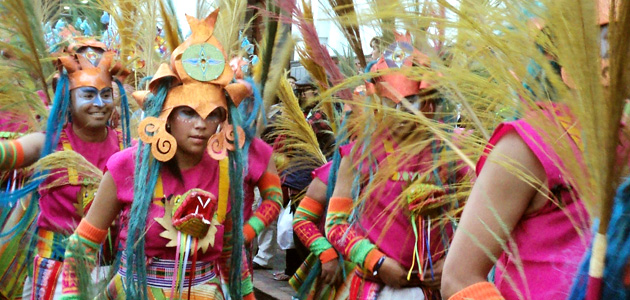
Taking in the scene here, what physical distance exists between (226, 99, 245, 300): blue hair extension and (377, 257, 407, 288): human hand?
2.25ft

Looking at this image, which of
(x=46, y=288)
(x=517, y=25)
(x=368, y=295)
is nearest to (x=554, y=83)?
(x=517, y=25)

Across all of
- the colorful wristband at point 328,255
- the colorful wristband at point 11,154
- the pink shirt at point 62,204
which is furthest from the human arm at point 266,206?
the colorful wristband at point 11,154

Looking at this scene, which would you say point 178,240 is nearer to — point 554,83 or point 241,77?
point 241,77

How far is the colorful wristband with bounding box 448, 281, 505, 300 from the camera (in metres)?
2.11

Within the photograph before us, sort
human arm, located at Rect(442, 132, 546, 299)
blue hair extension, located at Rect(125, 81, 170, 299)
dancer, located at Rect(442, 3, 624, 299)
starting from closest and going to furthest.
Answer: dancer, located at Rect(442, 3, 624, 299)
human arm, located at Rect(442, 132, 546, 299)
blue hair extension, located at Rect(125, 81, 170, 299)

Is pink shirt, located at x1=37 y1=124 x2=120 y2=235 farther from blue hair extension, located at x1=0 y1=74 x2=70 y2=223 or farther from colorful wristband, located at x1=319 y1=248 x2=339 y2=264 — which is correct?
colorful wristband, located at x1=319 y1=248 x2=339 y2=264

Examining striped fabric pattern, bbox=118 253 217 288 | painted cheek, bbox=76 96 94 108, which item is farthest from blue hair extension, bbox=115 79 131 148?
striped fabric pattern, bbox=118 253 217 288

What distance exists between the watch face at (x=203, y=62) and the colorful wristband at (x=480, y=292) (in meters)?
2.14

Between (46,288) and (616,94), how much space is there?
12.8 feet

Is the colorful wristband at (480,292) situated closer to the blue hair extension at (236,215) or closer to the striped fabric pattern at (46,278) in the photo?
the blue hair extension at (236,215)

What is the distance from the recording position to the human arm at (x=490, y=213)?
6.78 ft

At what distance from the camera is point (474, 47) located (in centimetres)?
218

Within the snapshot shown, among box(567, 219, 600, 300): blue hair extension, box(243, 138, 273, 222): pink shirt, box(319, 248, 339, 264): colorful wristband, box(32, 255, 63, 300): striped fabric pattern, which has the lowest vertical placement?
box(32, 255, 63, 300): striped fabric pattern

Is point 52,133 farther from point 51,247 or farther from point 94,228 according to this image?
point 94,228
